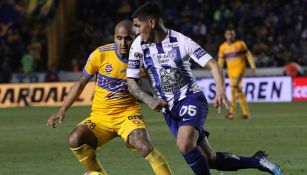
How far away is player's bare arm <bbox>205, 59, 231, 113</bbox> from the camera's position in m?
8.08

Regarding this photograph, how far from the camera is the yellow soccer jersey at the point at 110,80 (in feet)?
31.2

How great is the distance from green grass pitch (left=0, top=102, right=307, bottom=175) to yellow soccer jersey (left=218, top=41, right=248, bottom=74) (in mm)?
1272

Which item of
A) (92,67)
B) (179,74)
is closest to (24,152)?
(92,67)

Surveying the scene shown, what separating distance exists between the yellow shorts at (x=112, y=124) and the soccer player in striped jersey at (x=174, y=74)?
53 cm

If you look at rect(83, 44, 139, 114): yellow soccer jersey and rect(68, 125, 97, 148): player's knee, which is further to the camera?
rect(83, 44, 139, 114): yellow soccer jersey

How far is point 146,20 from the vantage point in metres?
8.56

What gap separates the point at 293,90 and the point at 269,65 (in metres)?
3.38

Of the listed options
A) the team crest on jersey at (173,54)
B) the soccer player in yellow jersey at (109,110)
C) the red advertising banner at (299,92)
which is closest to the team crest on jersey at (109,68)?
the soccer player in yellow jersey at (109,110)

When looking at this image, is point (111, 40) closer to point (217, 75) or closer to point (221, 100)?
point (217, 75)

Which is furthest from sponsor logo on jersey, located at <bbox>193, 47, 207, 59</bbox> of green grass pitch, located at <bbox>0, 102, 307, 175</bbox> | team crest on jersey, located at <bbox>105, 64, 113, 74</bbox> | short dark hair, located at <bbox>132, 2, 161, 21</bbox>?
green grass pitch, located at <bbox>0, 102, 307, 175</bbox>

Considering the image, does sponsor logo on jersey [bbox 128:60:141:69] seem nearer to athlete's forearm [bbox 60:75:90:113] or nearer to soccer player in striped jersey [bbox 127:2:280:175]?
soccer player in striped jersey [bbox 127:2:280:175]

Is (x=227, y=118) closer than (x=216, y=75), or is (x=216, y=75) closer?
(x=216, y=75)

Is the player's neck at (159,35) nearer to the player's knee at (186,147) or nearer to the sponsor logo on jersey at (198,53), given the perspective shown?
the sponsor logo on jersey at (198,53)

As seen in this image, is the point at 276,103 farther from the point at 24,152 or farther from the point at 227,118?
the point at 24,152
